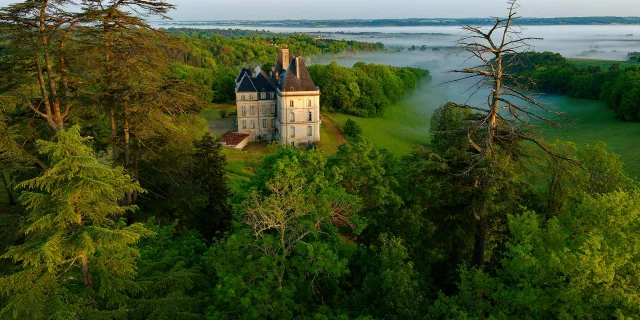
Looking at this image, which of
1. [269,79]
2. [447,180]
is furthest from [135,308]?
[269,79]

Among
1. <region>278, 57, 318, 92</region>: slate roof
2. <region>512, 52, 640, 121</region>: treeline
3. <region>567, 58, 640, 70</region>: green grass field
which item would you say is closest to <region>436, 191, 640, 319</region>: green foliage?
<region>278, 57, 318, 92</region>: slate roof

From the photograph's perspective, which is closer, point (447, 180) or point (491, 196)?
point (491, 196)

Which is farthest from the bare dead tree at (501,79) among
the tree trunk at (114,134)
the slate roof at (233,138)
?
the slate roof at (233,138)

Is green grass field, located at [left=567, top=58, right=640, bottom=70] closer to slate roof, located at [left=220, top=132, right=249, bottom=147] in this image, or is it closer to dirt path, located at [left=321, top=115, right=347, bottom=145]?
dirt path, located at [left=321, top=115, right=347, bottom=145]

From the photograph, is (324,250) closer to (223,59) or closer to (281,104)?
(281,104)

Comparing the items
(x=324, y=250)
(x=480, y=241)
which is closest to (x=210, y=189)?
(x=324, y=250)

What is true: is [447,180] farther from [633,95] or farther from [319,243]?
[633,95]

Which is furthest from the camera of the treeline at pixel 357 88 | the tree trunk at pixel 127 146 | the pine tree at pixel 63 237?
the treeline at pixel 357 88

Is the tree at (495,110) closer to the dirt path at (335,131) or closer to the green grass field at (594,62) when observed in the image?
the dirt path at (335,131)
